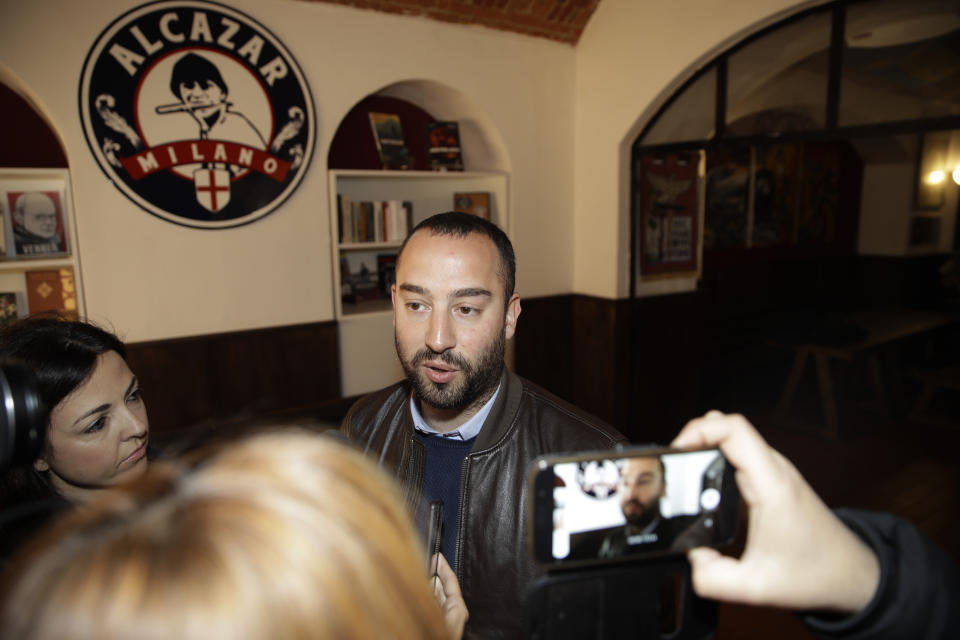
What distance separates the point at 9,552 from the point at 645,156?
156 inches

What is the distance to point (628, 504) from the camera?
0.65 metres

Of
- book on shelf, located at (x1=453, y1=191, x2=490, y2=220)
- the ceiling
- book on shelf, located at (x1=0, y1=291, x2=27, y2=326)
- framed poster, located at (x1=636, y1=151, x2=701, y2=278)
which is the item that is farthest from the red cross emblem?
framed poster, located at (x1=636, y1=151, x2=701, y2=278)

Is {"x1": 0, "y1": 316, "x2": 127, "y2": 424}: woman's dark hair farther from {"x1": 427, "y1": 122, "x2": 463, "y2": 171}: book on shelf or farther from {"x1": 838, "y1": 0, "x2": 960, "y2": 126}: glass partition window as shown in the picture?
{"x1": 838, "y1": 0, "x2": 960, "y2": 126}: glass partition window

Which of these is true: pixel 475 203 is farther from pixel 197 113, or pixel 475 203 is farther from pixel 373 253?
pixel 197 113

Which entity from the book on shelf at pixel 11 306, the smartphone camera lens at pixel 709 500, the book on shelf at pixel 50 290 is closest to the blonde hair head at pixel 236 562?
the smartphone camera lens at pixel 709 500

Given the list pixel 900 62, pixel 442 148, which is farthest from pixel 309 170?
pixel 900 62

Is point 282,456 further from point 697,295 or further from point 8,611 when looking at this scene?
point 697,295

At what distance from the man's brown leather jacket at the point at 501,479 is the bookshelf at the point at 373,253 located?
6.64 feet

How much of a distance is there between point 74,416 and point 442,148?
3.09 m

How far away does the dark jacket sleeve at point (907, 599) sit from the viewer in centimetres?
56

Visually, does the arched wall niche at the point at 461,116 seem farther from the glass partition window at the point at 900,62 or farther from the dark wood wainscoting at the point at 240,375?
the glass partition window at the point at 900,62

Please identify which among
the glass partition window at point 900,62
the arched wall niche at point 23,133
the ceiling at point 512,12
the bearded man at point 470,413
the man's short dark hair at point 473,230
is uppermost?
the ceiling at point 512,12

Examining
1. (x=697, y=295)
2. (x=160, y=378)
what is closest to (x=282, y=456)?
(x=160, y=378)

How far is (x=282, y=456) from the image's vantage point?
0.49 m
